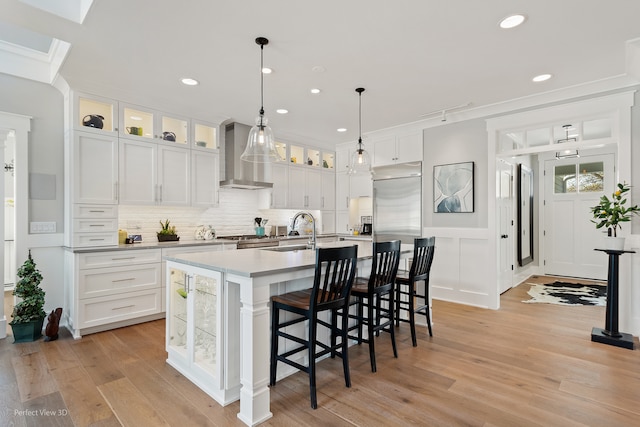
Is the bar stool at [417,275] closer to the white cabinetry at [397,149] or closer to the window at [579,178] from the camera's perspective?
the white cabinetry at [397,149]

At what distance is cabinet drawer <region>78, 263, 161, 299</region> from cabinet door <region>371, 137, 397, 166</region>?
372cm

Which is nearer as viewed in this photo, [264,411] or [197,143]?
[264,411]

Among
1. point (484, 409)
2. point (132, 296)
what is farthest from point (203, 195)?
point (484, 409)

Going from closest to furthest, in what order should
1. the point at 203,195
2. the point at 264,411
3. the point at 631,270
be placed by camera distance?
the point at 264,411, the point at 631,270, the point at 203,195

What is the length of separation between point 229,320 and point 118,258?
219cm

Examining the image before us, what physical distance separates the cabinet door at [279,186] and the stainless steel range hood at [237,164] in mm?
353

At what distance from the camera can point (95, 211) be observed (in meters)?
3.67

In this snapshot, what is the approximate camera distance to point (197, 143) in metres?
4.64

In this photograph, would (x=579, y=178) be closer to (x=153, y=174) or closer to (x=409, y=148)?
(x=409, y=148)

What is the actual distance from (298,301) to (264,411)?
2.24 feet

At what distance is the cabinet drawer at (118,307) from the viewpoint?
342cm

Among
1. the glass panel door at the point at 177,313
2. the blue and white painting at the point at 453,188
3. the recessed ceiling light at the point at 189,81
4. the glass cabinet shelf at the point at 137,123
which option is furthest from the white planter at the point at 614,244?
the glass cabinet shelf at the point at 137,123

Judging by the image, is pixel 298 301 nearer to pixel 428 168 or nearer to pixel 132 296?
pixel 132 296

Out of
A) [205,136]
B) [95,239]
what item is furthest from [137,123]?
[95,239]
